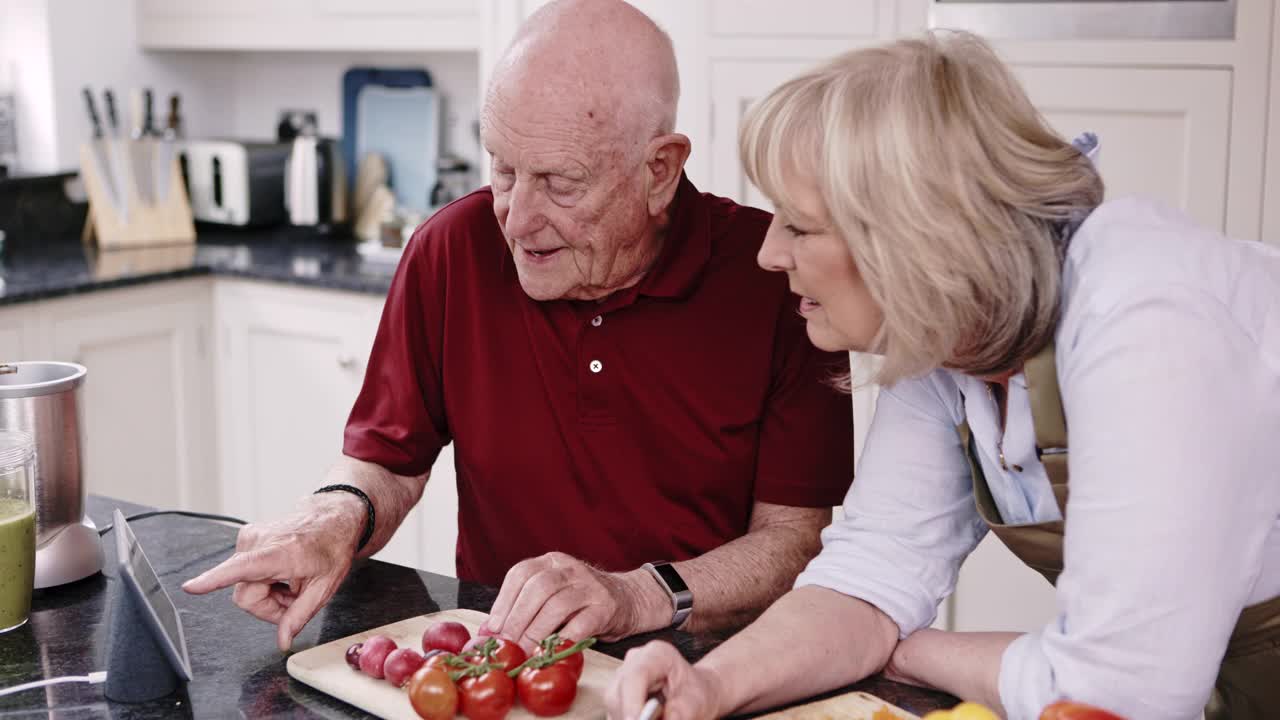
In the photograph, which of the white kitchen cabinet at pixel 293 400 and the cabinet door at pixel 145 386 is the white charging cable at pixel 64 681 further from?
the cabinet door at pixel 145 386

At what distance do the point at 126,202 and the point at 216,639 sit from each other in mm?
2615

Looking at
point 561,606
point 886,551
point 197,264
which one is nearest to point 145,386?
point 197,264

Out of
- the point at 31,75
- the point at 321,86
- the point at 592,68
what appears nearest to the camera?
the point at 592,68

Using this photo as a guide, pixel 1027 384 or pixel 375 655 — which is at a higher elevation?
pixel 1027 384

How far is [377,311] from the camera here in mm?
3109

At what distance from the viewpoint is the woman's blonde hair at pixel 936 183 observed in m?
1.12

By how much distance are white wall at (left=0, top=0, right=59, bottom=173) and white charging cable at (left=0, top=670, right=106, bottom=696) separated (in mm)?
2851

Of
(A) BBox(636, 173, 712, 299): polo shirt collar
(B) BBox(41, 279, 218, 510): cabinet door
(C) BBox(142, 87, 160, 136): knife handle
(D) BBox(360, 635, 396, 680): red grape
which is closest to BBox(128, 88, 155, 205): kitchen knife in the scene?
(C) BBox(142, 87, 160, 136): knife handle

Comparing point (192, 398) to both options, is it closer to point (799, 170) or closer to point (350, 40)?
point (350, 40)

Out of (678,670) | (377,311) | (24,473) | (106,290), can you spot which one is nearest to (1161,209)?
(678,670)

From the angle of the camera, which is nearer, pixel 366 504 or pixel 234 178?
pixel 366 504

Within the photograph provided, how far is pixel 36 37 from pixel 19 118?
24cm

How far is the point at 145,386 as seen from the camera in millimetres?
3312

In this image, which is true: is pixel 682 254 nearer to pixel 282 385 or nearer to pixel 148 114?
pixel 282 385
